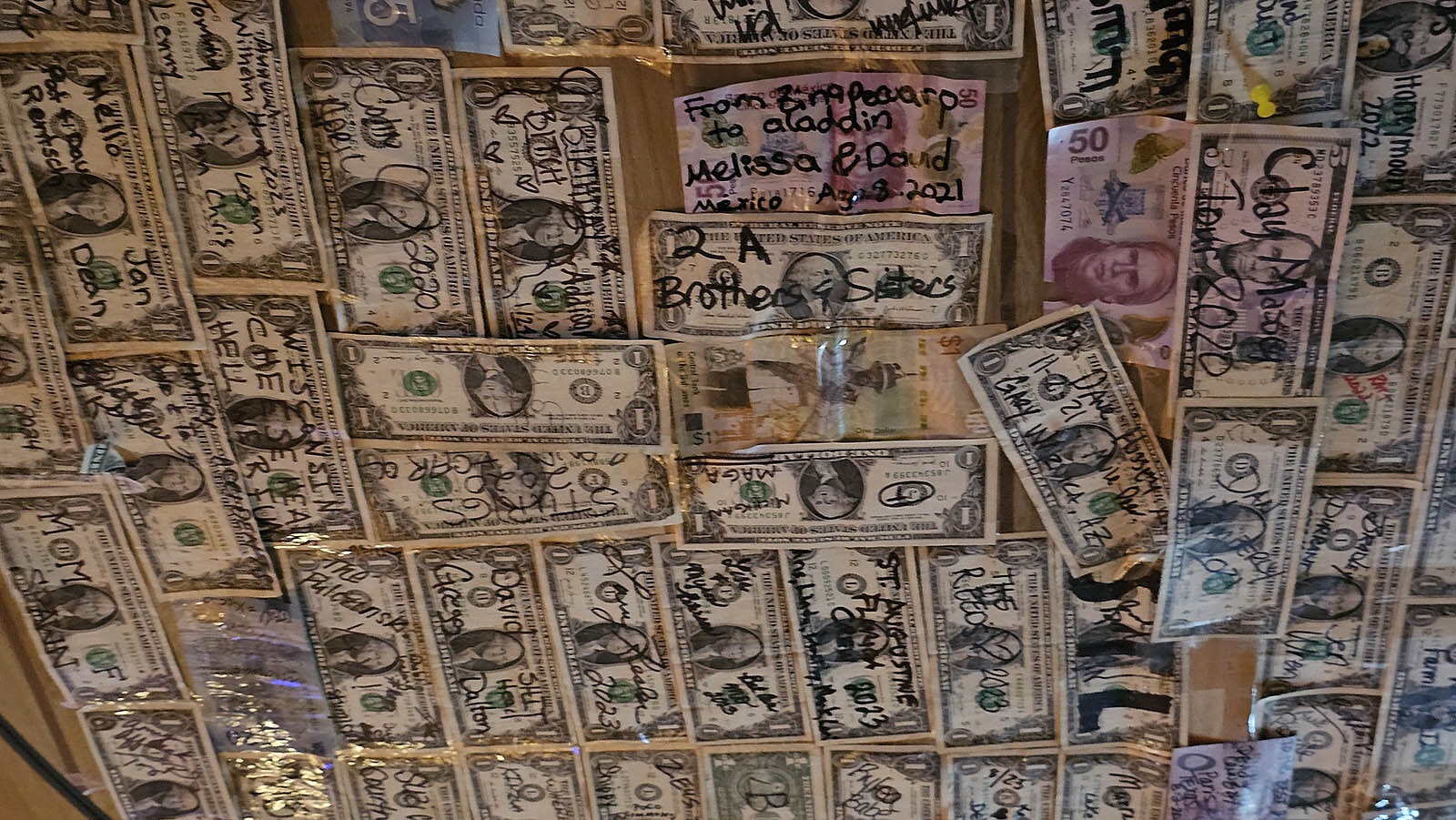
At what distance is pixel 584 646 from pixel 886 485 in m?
0.30

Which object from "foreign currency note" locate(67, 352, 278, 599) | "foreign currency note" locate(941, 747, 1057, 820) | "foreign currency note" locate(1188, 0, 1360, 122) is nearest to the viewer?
"foreign currency note" locate(1188, 0, 1360, 122)

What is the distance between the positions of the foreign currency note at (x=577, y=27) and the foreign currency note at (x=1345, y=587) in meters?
0.61

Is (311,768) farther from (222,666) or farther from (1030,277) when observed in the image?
(1030,277)

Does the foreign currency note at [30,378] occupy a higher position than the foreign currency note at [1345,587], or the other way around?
the foreign currency note at [30,378]

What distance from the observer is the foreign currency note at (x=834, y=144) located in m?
0.59

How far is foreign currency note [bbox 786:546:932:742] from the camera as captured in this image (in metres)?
0.71

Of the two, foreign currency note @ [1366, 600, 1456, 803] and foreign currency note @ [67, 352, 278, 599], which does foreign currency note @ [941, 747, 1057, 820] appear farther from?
foreign currency note @ [67, 352, 278, 599]

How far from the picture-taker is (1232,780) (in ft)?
2.49

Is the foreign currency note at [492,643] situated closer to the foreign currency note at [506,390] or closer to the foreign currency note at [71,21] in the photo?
the foreign currency note at [506,390]

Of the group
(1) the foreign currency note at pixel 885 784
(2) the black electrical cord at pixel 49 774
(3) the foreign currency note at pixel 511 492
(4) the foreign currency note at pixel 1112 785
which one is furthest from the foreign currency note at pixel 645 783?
(2) the black electrical cord at pixel 49 774

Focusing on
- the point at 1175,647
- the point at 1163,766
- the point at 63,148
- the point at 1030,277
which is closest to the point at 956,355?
the point at 1030,277

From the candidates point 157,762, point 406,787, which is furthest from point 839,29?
point 157,762

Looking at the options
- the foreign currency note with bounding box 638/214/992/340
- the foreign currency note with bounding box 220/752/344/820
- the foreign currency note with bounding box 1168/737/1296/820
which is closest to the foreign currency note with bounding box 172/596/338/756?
the foreign currency note with bounding box 220/752/344/820

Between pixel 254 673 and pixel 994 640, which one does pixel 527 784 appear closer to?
pixel 254 673
